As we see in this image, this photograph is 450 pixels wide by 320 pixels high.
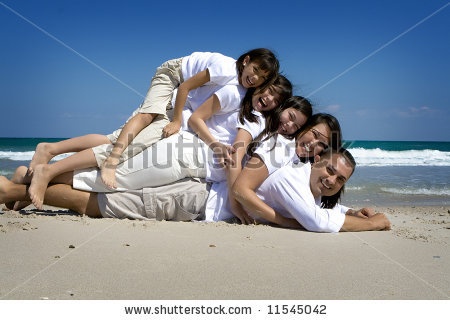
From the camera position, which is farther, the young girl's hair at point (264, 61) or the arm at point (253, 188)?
the young girl's hair at point (264, 61)

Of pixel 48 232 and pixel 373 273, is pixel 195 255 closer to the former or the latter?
pixel 373 273

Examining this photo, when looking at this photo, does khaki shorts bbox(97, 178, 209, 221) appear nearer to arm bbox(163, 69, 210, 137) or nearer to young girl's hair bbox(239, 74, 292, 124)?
arm bbox(163, 69, 210, 137)

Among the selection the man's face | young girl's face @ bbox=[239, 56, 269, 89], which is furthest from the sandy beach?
young girl's face @ bbox=[239, 56, 269, 89]

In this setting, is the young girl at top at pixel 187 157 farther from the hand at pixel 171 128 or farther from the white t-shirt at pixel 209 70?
the white t-shirt at pixel 209 70

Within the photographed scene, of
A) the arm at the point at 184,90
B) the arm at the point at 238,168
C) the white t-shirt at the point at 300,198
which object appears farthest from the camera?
the arm at the point at 184,90

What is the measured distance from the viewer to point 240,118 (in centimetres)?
457

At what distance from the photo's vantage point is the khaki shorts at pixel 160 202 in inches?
180

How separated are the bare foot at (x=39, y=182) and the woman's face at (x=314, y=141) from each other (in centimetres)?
229

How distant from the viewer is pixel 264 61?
183 inches

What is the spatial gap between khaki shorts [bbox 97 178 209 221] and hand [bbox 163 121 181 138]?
0.48 metres

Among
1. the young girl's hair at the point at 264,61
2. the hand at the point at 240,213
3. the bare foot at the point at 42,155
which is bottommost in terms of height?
the hand at the point at 240,213

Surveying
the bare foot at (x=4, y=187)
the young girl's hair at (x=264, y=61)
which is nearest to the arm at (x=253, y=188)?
the young girl's hair at (x=264, y=61)

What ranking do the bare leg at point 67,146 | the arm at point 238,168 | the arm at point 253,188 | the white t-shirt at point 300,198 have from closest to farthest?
the white t-shirt at point 300,198 → the arm at point 253,188 → the arm at point 238,168 → the bare leg at point 67,146

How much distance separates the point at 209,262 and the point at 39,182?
7.06 ft
